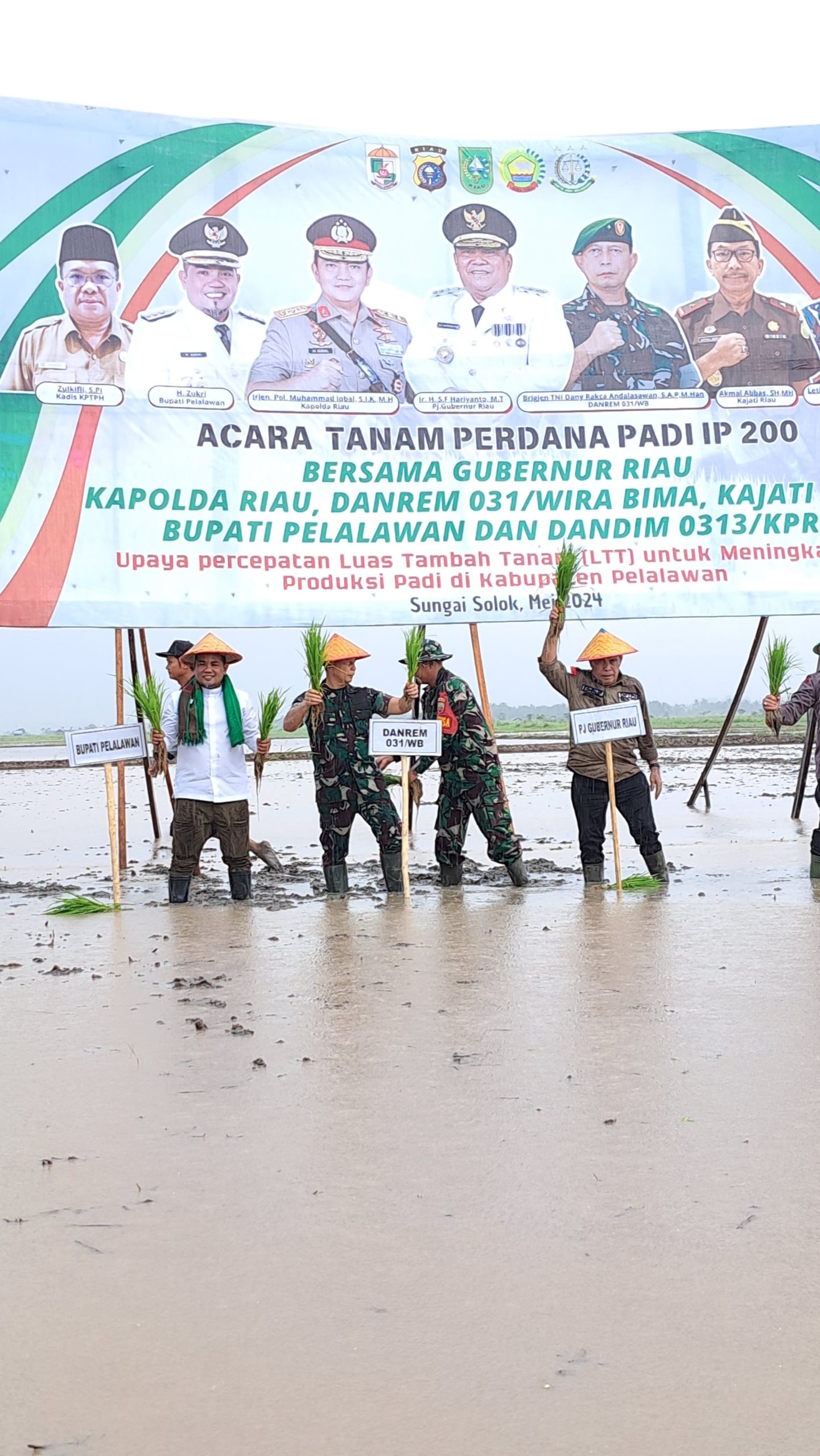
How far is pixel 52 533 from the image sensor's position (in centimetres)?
758

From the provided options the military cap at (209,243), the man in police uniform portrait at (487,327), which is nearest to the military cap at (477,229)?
the man in police uniform portrait at (487,327)

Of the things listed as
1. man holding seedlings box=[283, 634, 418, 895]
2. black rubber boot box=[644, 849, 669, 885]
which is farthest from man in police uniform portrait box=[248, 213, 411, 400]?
black rubber boot box=[644, 849, 669, 885]

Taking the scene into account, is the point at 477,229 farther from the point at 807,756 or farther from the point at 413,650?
the point at 807,756

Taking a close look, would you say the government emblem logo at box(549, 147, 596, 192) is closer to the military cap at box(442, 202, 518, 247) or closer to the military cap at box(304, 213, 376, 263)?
the military cap at box(442, 202, 518, 247)

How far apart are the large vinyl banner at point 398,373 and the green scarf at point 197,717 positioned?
23.6 inches

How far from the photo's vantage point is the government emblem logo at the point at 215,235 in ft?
26.4

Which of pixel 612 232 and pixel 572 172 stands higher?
pixel 572 172

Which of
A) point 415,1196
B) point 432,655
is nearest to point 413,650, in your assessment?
point 432,655

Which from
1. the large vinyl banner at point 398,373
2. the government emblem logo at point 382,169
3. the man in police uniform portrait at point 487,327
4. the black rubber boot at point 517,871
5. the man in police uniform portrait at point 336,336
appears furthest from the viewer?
the government emblem logo at point 382,169

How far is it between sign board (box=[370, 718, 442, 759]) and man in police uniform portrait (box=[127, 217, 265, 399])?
233 cm

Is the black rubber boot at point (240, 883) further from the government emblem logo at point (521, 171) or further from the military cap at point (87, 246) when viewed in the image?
the government emblem logo at point (521, 171)

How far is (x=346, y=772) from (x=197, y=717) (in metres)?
0.89

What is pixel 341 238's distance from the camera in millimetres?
8172

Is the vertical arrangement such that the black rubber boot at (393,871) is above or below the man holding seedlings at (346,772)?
below
